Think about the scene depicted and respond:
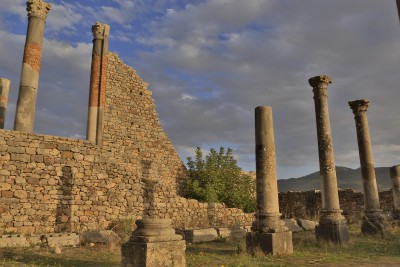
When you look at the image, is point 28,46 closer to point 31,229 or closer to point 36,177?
point 36,177

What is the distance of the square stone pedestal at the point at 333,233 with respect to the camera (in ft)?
33.9

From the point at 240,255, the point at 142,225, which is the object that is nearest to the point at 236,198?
the point at 240,255

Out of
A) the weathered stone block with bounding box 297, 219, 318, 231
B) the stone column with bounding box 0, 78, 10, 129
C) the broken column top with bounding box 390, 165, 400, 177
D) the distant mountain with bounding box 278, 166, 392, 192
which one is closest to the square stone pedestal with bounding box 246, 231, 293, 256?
the weathered stone block with bounding box 297, 219, 318, 231

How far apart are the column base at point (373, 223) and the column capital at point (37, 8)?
1534 cm

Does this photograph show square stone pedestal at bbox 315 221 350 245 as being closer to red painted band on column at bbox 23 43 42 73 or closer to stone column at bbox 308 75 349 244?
stone column at bbox 308 75 349 244

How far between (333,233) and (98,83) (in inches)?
483

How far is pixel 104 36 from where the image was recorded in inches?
682

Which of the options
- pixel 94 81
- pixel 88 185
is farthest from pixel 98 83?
pixel 88 185

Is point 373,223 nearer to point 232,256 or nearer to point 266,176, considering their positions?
point 266,176

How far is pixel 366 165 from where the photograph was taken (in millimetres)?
14328

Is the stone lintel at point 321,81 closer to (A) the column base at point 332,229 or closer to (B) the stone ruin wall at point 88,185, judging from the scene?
(A) the column base at point 332,229

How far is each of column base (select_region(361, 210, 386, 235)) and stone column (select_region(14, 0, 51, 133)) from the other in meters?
13.2

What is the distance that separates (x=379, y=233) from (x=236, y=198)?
24.7ft

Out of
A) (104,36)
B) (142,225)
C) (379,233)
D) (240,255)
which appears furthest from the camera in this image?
(104,36)
